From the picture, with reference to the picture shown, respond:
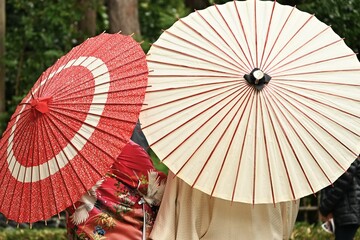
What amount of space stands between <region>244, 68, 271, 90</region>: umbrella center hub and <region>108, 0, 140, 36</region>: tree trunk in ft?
25.3

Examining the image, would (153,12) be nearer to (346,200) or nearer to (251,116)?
(346,200)

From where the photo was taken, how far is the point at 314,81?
4.50m

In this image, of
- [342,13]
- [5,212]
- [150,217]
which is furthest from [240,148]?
[342,13]

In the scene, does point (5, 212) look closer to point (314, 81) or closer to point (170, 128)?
point (170, 128)

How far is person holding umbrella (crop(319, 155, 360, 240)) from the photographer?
298 inches

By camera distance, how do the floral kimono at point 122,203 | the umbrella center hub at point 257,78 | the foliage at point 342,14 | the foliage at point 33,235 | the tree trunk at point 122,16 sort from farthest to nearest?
1. the tree trunk at point 122,16
2. the foliage at point 33,235
3. the foliage at point 342,14
4. the floral kimono at point 122,203
5. the umbrella center hub at point 257,78

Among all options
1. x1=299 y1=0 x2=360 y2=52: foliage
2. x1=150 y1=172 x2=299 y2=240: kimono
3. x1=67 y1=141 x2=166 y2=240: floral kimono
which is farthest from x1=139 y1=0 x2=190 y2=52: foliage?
x1=150 y1=172 x2=299 y2=240: kimono

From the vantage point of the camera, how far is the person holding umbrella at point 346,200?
24.8ft

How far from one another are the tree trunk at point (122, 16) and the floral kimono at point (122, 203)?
7364 mm

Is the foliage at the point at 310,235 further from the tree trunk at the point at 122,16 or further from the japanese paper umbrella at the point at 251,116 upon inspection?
the japanese paper umbrella at the point at 251,116

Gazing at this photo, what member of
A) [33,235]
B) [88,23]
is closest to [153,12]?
[88,23]

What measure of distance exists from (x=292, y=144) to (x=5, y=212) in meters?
1.69

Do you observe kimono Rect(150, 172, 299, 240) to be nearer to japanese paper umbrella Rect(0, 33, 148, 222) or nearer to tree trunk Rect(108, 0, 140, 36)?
japanese paper umbrella Rect(0, 33, 148, 222)

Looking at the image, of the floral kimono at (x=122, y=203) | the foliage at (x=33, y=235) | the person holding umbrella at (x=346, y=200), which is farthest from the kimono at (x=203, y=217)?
the foliage at (x=33, y=235)
